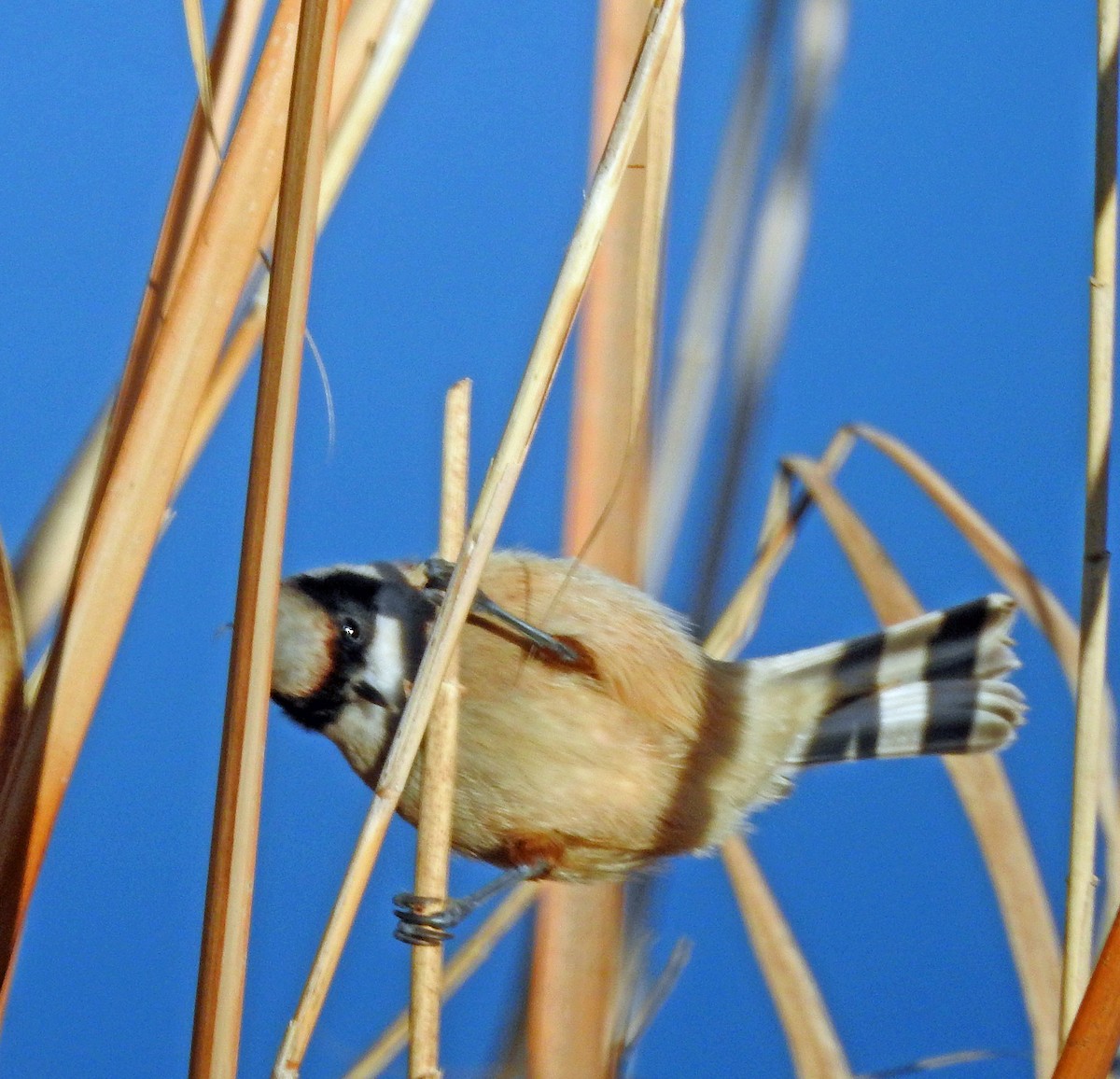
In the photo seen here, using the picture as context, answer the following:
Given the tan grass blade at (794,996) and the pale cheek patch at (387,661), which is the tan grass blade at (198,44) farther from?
the tan grass blade at (794,996)

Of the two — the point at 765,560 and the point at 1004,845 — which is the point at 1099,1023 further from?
the point at 765,560

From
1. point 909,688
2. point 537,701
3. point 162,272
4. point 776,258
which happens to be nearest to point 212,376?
point 162,272

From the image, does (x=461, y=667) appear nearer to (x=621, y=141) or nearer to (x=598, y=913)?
(x=598, y=913)

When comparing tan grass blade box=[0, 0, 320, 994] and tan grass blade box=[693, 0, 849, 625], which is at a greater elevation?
tan grass blade box=[693, 0, 849, 625]

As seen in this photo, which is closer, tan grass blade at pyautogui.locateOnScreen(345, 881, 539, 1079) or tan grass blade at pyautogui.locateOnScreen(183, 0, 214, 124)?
tan grass blade at pyautogui.locateOnScreen(183, 0, 214, 124)

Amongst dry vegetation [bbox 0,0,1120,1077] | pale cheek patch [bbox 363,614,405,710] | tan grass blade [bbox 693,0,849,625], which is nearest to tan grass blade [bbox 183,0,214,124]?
dry vegetation [bbox 0,0,1120,1077]

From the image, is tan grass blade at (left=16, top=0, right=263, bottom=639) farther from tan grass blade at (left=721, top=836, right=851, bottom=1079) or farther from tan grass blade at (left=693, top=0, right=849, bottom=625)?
tan grass blade at (left=721, top=836, right=851, bottom=1079)
